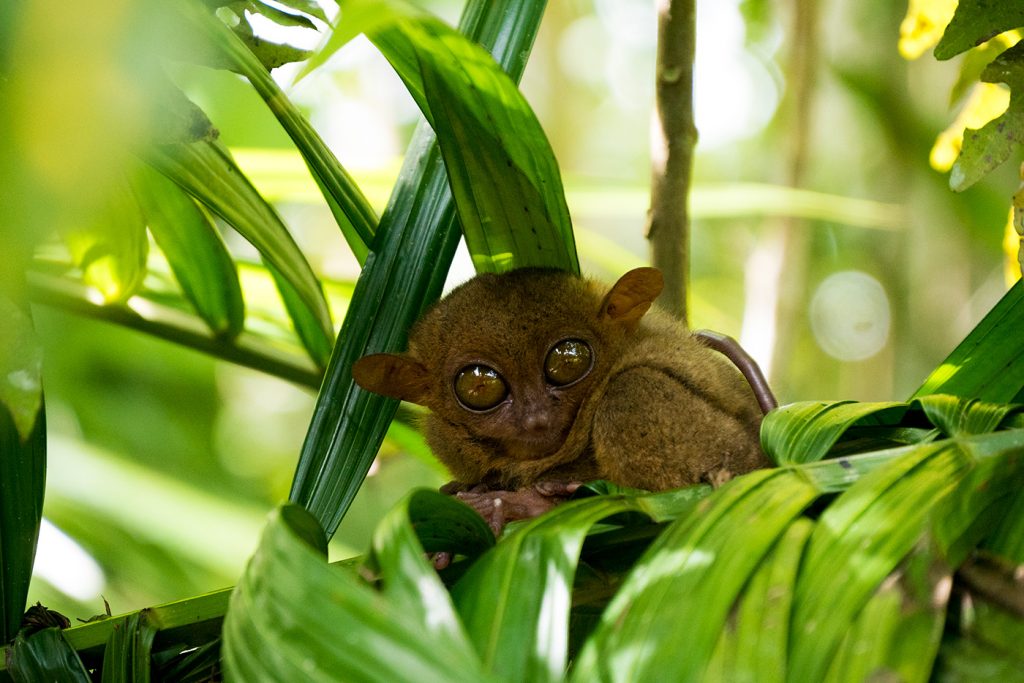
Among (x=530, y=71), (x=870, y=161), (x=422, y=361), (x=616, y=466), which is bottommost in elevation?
(x=616, y=466)

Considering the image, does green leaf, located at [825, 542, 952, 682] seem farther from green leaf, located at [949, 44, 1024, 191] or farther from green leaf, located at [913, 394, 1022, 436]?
green leaf, located at [949, 44, 1024, 191]

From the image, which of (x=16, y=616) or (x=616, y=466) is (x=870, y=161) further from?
(x=16, y=616)

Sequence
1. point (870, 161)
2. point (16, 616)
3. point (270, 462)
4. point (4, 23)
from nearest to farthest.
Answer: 1. point (4, 23)
2. point (16, 616)
3. point (270, 462)
4. point (870, 161)

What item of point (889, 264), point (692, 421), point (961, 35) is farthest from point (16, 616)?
point (889, 264)

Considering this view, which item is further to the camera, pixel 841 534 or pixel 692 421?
pixel 692 421

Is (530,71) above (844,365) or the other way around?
above

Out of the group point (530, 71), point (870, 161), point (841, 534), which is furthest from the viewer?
point (530, 71)
